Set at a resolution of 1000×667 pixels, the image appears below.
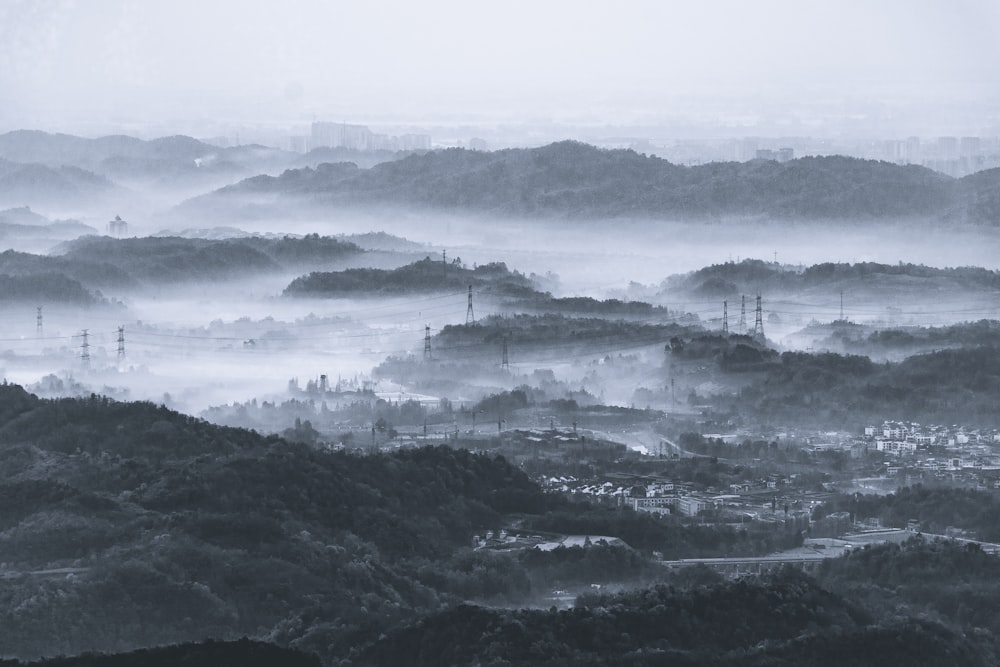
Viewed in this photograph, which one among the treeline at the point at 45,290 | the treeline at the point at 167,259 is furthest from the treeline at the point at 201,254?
the treeline at the point at 45,290

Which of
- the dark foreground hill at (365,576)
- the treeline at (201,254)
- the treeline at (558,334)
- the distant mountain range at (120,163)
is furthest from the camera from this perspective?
the distant mountain range at (120,163)

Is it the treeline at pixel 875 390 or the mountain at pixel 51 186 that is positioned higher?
the mountain at pixel 51 186

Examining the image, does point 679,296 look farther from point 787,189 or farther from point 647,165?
point 647,165

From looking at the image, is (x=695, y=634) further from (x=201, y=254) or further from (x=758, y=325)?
(x=201, y=254)

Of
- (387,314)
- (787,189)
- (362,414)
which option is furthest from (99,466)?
(787,189)

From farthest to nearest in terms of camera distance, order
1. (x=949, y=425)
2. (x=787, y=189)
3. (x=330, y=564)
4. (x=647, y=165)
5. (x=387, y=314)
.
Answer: (x=647, y=165), (x=787, y=189), (x=387, y=314), (x=949, y=425), (x=330, y=564)

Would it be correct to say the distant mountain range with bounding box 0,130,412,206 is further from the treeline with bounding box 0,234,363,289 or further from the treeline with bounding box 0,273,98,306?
the treeline with bounding box 0,273,98,306

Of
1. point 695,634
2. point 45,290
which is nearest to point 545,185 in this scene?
point 45,290

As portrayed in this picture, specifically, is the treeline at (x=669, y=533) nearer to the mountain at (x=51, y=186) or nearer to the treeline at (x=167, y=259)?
the treeline at (x=167, y=259)
